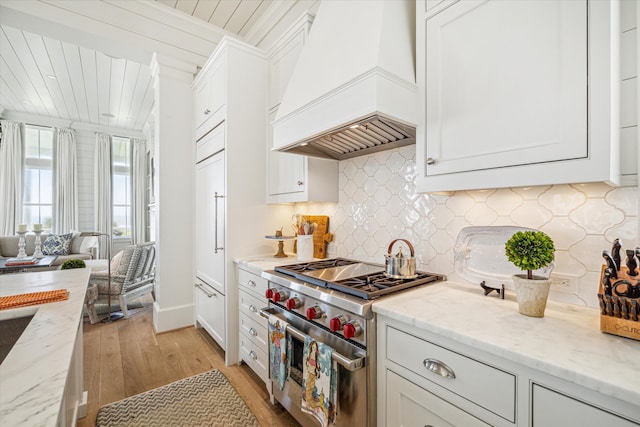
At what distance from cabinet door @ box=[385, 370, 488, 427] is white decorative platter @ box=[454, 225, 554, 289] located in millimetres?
608

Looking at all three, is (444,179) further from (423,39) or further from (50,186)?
(50,186)

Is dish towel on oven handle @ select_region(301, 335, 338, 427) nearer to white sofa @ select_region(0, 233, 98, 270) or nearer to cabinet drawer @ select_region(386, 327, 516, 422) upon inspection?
cabinet drawer @ select_region(386, 327, 516, 422)

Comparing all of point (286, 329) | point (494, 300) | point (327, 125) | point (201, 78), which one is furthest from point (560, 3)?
point (201, 78)

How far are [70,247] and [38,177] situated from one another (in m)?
1.88

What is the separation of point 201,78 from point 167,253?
73.4 inches

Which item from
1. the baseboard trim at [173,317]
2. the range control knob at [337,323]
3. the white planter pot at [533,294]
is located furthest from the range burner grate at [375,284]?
the baseboard trim at [173,317]

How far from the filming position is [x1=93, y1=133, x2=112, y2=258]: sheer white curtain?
625cm

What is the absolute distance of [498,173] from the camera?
113cm

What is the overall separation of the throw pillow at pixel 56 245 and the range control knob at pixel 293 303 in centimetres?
543

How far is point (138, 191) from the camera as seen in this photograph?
22.1 ft

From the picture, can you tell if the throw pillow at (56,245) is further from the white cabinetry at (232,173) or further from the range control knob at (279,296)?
the range control knob at (279,296)

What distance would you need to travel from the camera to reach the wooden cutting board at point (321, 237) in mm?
2383

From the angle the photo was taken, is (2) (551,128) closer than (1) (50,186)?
Yes

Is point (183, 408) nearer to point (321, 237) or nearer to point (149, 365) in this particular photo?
point (149, 365)
